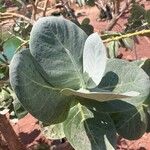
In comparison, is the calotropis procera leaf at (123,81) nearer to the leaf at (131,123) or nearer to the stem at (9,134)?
the leaf at (131,123)

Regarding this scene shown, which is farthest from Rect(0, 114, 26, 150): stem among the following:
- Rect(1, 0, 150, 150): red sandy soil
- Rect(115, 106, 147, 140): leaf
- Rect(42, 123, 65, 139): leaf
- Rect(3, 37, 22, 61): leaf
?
Rect(115, 106, 147, 140): leaf

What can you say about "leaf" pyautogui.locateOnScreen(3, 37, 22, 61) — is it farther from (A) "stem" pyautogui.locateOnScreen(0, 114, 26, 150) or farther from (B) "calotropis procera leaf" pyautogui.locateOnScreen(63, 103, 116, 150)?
(A) "stem" pyautogui.locateOnScreen(0, 114, 26, 150)

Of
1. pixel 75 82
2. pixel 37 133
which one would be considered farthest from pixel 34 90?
pixel 37 133

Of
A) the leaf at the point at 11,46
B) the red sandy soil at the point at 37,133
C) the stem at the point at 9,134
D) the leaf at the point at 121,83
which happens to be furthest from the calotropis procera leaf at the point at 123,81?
the stem at the point at 9,134

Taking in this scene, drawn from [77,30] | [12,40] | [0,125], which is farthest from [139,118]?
[0,125]

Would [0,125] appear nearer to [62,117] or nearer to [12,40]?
[12,40]
